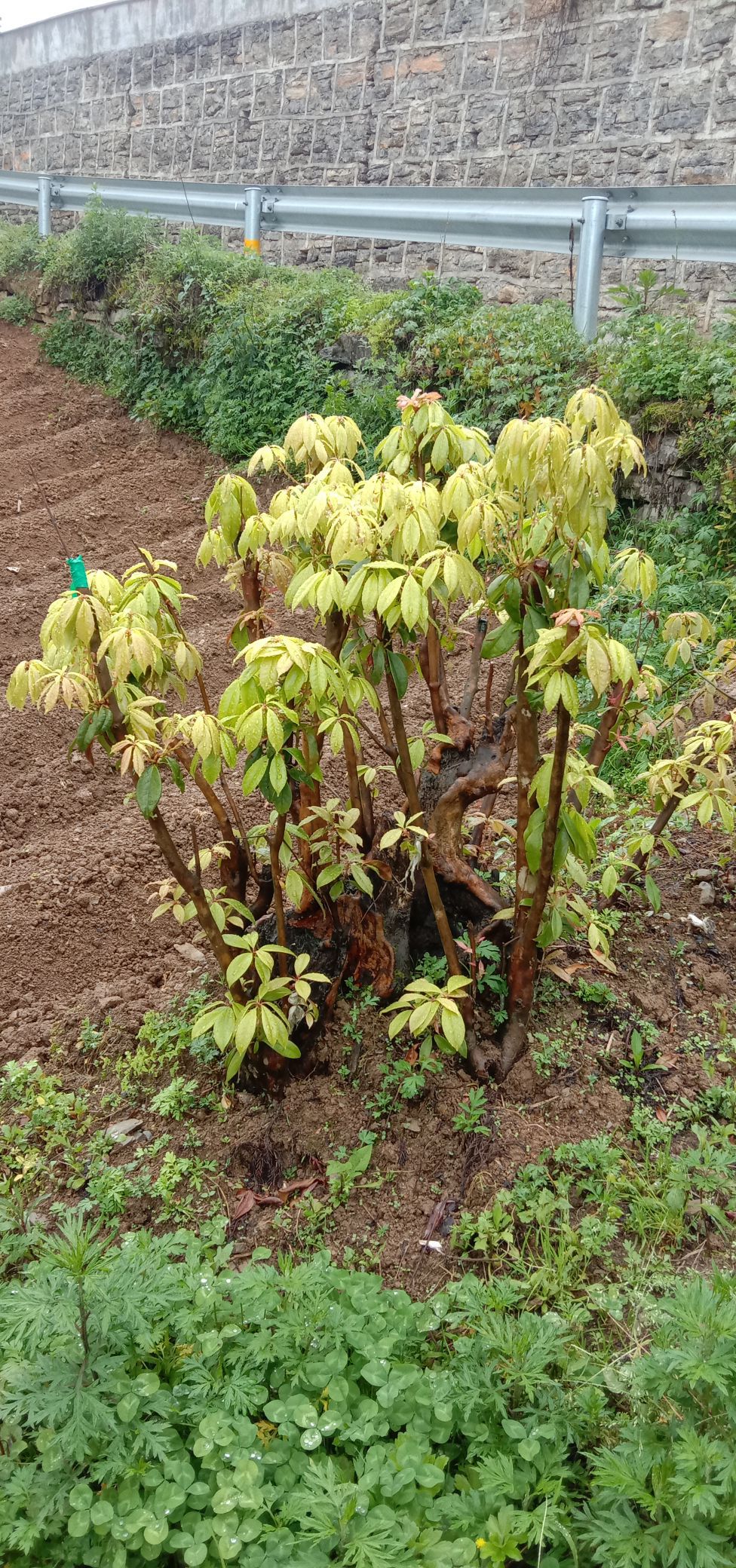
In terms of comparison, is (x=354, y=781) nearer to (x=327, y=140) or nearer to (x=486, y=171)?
(x=486, y=171)

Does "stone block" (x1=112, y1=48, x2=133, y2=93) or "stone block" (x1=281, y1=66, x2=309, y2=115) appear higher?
"stone block" (x1=112, y1=48, x2=133, y2=93)

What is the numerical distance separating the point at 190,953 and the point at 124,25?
12.9 metres

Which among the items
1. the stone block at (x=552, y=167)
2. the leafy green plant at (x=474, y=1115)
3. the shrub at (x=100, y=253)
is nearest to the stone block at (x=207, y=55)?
the shrub at (x=100, y=253)

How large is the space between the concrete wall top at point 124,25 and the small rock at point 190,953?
9.72 metres

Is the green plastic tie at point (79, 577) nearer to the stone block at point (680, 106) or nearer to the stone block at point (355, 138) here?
A: the stone block at point (680, 106)

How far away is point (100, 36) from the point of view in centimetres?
1255

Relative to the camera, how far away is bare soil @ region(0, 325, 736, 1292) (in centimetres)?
253

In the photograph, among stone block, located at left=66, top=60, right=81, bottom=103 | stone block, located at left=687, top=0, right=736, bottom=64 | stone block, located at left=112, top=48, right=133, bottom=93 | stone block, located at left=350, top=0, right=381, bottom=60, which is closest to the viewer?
stone block, located at left=687, top=0, right=736, bottom=64

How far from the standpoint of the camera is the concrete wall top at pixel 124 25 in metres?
10.2

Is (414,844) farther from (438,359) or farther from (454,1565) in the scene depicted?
(438,359)

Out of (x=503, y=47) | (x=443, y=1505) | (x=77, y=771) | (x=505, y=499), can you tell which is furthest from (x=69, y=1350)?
(x=503, y=47)

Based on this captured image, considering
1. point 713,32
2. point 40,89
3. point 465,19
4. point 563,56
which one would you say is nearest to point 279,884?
point 713,32

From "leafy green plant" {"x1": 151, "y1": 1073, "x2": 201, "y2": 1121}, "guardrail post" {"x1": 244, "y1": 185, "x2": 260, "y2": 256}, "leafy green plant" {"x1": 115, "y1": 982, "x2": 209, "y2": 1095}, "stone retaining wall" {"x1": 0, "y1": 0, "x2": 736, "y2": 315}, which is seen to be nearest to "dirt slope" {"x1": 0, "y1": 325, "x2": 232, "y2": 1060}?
"leafy green plant" {"x1": 115, "y1": 982, "x2": 209, "y2": 1095}

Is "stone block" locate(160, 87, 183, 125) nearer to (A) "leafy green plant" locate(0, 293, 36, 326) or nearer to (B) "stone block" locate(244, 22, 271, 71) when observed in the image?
(B) "stone block" locate(244, 22, 271, 71)
